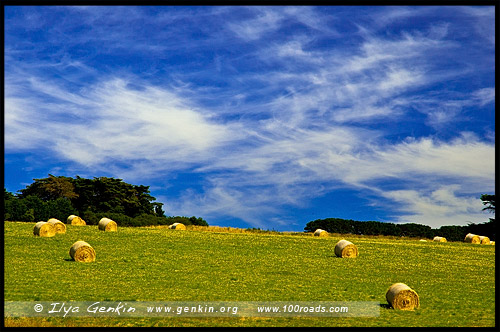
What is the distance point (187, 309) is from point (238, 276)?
821 centimetres

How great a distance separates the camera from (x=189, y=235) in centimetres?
4841

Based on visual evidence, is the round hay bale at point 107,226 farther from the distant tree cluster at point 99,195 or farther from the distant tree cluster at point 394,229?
the distant tree cluster at point 394,229

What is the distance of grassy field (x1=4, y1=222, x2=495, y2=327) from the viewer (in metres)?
19.3

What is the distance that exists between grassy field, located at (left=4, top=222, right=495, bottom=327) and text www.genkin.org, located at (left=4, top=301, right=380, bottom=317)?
1.83 feet

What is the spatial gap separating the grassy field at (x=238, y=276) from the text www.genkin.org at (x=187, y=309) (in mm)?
557

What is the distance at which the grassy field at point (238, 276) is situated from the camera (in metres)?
19.3

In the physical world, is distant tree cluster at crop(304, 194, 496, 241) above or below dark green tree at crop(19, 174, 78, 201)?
below

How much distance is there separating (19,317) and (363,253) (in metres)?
29.6

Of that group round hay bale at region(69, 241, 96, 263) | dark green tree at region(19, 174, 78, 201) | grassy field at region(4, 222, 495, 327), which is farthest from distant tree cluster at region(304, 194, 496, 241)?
round hay bale at region(69, 241, 96, 263)

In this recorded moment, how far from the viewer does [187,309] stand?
19.5 metres

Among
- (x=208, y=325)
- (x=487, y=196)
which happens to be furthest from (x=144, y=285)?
(x=487, y=196)

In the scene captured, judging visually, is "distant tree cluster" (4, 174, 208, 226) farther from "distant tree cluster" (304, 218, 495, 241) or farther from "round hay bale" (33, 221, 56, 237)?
"round hay bale" (33, 221, 56, 237)

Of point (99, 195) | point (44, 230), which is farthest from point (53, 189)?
point (44, 230)

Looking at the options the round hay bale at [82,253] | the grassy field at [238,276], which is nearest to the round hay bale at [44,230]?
the grassy field at [238,276]
